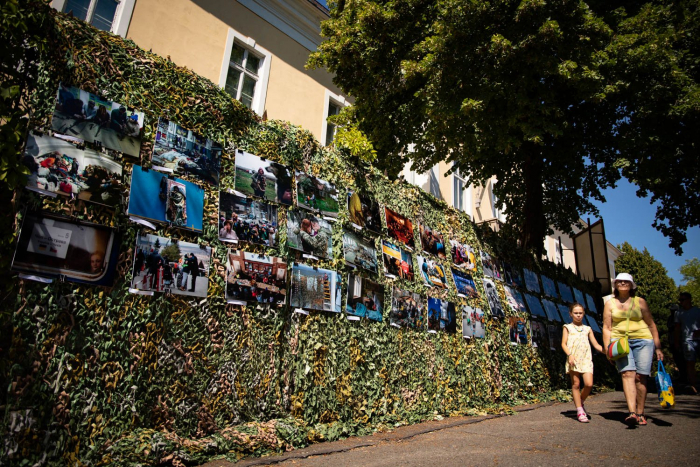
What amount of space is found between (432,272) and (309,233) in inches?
92.4

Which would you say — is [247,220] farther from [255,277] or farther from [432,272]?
[432,272]

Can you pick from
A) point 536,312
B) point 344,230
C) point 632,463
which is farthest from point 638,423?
point 344,230

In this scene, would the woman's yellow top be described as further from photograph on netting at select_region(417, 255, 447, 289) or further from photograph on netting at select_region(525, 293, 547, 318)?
photograph on netting at select_region(525, 293, 547, 318)

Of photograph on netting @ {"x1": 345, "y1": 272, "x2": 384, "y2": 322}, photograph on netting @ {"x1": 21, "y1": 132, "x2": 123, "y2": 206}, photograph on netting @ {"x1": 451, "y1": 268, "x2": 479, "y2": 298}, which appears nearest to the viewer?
photograph on netting @ {"x1": 21, "y1": 132, "x2": 123, "y2": 206}

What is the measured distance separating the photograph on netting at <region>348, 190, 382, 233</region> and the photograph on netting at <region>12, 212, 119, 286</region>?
2702 millimetres

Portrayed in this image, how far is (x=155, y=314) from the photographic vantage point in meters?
3.22

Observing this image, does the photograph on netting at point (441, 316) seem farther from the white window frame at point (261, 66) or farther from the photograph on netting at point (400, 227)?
the white window frame at point (261, 66)

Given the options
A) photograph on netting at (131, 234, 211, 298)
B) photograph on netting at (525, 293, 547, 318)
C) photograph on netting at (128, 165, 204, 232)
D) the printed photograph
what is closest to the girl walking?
photograph on netting at (525, 293, 547, 318)

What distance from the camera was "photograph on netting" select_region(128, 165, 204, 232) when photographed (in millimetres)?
3285

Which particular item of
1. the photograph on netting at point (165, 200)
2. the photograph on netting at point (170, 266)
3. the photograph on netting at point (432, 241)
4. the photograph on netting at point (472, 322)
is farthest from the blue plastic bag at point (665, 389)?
the photograph on netting at point (165, 200)

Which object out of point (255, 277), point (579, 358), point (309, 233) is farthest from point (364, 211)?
point (579, 358)

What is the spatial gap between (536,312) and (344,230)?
210 inches

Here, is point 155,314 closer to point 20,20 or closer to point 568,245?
point 20,20

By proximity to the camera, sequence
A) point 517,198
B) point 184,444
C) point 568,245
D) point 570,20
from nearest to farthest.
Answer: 1. point 184,444
2. point 570,20
3. point 517,198
4. point 568,245
